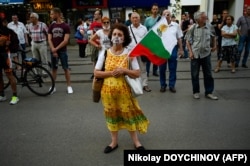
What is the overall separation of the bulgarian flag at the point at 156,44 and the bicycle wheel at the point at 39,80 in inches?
147

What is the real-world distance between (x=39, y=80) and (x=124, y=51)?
151 inches

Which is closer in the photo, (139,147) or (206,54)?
(139,147)

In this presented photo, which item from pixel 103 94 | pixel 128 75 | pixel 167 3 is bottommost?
pixel 103 94

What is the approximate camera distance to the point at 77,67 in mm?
11219

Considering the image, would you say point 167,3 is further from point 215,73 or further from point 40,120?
point 40,120

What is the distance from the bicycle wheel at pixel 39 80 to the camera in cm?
724

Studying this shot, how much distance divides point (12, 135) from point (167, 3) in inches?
848

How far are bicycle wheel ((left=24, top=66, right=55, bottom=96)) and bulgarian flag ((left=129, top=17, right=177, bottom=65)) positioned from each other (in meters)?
3.73

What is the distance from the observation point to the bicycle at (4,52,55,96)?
7.23 m

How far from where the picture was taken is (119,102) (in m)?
4.02

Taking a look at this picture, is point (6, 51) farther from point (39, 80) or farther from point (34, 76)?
point (39, 80)

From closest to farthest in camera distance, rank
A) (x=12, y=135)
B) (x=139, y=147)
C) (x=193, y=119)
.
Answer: (x=139, y=147) → (x=12, y=135) → (x=193, y=119)

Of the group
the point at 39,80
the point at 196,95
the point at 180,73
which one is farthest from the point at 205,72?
the point at 39,80

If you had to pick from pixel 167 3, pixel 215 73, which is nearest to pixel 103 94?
pixel 215 73
